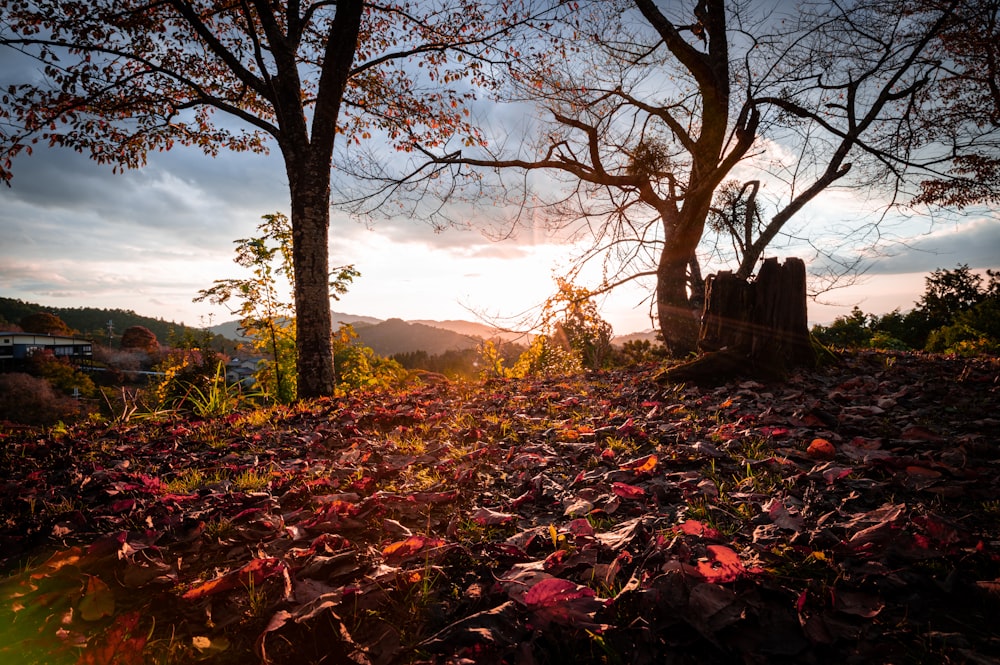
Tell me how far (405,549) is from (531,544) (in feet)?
1.50

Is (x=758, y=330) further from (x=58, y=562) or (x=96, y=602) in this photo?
(x=58, y=562)

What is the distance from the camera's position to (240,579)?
1396 millimetres

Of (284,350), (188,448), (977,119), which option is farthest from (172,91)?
(977,119)

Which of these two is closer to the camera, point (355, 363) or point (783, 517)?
point (783, 517)

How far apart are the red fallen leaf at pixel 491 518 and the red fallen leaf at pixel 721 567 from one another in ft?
2.47

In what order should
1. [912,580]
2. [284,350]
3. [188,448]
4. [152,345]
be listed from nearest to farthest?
1. [912,580]
2. [188,448]
3. [284,350]
4. [152,345]

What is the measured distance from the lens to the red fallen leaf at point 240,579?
135 cm

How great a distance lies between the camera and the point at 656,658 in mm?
1077

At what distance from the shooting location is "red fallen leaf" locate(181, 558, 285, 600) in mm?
1351

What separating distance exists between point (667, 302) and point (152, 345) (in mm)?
60197

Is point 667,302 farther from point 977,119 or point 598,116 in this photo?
point 977,119

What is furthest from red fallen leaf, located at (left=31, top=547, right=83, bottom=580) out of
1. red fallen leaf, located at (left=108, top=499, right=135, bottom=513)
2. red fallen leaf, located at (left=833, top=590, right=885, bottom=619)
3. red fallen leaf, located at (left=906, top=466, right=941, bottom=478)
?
red fallen leaf, located at (left=906, top=466, right=941, bottom=478)

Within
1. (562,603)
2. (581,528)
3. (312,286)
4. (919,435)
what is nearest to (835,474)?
(919,435)

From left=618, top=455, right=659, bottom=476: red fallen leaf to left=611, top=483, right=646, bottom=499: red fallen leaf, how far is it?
0.94 ft
